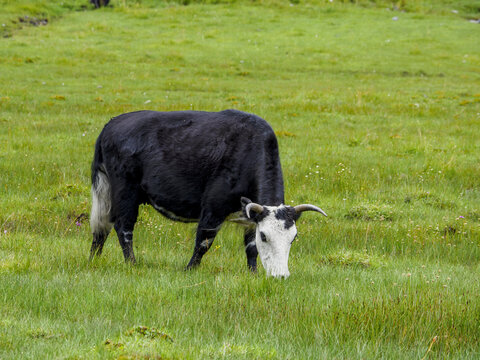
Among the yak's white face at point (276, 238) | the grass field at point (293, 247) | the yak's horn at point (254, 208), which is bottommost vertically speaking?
the grass field at point (293, 247)

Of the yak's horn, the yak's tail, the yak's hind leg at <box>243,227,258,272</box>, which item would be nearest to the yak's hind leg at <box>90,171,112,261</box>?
the yak's tail

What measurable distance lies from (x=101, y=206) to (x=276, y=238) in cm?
324

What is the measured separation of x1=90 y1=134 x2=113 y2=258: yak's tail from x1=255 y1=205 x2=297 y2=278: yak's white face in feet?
8.68

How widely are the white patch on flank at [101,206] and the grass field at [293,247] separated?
41 centimetres

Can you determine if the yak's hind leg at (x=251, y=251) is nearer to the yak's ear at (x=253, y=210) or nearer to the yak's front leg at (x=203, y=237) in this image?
the yak's front leg at (x=203, y=237)

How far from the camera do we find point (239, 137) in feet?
24.4

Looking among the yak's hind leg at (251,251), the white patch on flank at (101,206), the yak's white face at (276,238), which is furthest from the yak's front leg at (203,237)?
the white patch on flank at (101,206)

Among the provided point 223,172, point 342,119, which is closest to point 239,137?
point 223,172

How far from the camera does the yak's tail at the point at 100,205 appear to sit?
8.02 meters

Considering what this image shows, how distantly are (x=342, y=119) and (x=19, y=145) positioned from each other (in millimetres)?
10163

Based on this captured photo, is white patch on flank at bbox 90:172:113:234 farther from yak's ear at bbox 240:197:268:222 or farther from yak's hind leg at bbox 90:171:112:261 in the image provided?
yak's ear at bbox 240:197:268:222

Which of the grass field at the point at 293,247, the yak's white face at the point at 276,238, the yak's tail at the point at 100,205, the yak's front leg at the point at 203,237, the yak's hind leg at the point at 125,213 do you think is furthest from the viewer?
the yak's tail at the point at 100,205

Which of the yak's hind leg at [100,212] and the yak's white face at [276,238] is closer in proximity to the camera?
the yak's white face at [276,238]

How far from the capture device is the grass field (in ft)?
15.9
